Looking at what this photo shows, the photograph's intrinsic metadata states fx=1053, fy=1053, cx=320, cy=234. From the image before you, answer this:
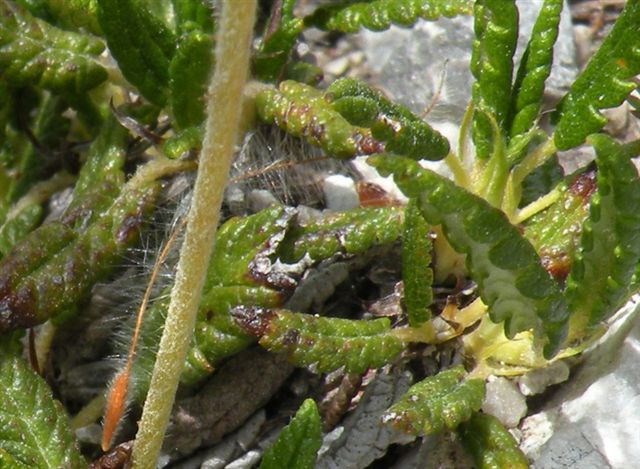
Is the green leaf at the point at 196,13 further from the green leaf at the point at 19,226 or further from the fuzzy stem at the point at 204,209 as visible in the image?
the fuzzy stem at the point at 204,209

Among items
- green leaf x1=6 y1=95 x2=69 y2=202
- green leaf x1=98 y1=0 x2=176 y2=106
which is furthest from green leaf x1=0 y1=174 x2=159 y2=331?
green leaf x1=6 y1=95 x2=69 y2=202

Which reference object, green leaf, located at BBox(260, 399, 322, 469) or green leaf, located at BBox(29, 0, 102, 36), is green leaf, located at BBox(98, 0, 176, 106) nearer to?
green leaf, located at BBox(29, 0, 102, 36)

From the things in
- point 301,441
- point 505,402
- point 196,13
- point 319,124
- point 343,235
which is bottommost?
point 505,402

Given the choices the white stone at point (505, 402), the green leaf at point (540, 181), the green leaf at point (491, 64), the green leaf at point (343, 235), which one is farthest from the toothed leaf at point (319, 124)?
the white stone at point (505, 402)

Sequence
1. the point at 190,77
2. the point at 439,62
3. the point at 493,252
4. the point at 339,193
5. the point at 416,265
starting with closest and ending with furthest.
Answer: the point at 493,252
the point at 416,265
the point at 190,77
the point at 339,193
the point at 439,62

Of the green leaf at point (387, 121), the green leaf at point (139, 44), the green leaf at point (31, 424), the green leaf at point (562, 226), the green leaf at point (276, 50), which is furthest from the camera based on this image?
the green leaf at point (276, 50)

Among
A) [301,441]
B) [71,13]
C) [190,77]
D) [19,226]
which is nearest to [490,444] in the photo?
[301,441]

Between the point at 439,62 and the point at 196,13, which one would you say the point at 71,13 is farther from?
the point at 439,62
